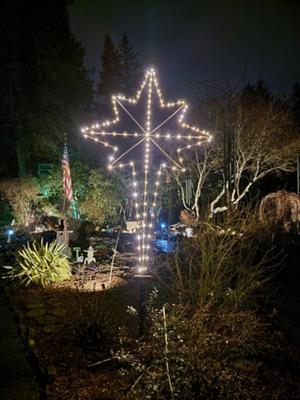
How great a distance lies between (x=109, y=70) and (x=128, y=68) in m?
1.61

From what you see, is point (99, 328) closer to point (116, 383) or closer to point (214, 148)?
point (116, 383)

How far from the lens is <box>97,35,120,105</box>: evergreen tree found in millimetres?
28250

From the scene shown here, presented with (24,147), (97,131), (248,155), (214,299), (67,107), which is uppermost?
(67,107)

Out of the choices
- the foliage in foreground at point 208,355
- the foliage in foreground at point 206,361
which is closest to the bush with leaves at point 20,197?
the foliage in foreground at point 208,355

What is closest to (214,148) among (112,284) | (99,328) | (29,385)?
(112,284)

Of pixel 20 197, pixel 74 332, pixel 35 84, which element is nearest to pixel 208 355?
pixel 74 332

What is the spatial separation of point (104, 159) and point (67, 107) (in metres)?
3.89

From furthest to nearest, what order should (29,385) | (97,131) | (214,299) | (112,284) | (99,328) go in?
(112,284)
(97,131)
(214,299)
(99,328)
(29,385)

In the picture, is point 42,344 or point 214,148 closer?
point 42,344

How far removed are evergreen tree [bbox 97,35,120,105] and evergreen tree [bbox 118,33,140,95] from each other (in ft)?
1.32

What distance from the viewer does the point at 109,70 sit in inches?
1134

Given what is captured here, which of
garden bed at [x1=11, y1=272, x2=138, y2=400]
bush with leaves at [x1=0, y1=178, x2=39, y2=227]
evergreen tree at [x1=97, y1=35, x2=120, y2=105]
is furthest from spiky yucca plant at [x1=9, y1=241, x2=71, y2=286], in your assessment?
evergreen tree at [x1=97, y1=35, x2=120, y2=105]

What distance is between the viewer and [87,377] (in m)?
3.04

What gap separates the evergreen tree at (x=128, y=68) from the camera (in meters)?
28.8
